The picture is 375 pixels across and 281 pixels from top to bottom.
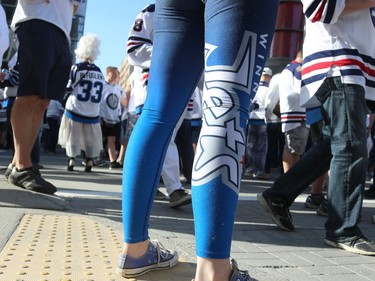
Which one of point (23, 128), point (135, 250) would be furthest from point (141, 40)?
point (135, 250)

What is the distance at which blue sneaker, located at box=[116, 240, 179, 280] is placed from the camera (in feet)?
5.69

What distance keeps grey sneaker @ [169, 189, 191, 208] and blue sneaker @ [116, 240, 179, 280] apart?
5.27 ft

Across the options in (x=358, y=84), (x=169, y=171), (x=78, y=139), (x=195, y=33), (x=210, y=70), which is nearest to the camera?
(x=210, y=70)

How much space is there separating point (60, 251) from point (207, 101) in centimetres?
93

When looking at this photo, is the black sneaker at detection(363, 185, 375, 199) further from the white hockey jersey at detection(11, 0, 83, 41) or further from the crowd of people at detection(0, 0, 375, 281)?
the white hockey jersey at detection(11, 0, 83, 41)

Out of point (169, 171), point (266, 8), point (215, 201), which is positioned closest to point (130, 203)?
point (215, 201)

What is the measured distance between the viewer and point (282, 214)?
2959 mm

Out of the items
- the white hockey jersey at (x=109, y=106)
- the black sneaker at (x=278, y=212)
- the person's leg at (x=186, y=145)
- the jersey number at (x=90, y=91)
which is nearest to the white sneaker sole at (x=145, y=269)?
the black sneaker at (x=278, y=212)

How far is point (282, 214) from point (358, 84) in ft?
2.98

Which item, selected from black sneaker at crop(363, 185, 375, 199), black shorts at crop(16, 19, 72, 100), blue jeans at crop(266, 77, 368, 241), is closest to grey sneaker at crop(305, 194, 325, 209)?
black sneaker at crop(363, 185, 375, 199)

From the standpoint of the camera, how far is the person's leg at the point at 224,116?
1442 mm

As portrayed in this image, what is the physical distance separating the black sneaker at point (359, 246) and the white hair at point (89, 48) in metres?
5.36

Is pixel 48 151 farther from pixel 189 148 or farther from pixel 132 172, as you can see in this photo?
pixel 132 172

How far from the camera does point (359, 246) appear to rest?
243 cm
